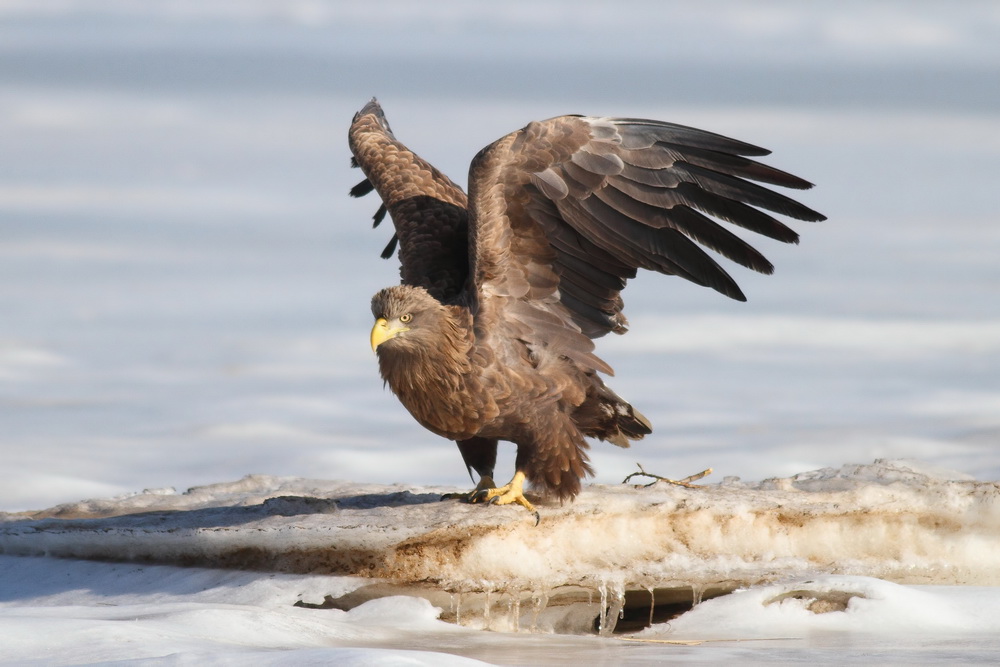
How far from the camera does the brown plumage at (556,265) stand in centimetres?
690

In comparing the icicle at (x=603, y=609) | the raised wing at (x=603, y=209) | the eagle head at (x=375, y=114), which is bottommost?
the icicle at (x=603, y=609)

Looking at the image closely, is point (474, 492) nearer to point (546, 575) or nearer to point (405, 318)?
point (546, 575)

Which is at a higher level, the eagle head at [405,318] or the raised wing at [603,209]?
the raised wing at [603,209]

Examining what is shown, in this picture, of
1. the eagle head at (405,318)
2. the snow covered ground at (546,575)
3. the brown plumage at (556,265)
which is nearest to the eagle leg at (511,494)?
the brown plumage at (556,265)

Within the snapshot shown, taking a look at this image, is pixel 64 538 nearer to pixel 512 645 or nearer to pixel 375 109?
pixel 512 645

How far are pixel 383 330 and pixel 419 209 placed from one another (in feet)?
5.22

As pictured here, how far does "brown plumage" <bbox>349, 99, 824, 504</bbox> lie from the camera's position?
690 centimetres

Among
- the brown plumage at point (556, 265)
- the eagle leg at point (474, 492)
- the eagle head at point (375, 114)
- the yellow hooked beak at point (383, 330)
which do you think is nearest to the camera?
the yellow hooked beak at point (383, 330)

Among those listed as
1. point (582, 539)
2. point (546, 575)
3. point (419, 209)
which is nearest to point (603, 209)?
point (419, 209)

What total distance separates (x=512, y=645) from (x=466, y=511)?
57.9 inches

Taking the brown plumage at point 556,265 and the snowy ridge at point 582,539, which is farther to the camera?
the brown plumage at point 556,265

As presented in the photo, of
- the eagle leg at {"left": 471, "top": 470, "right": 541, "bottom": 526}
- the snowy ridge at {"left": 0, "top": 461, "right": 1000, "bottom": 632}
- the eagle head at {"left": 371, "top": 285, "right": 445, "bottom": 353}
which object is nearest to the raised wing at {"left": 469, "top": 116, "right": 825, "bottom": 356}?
the eagle head at {"left": 371, "top": 285, "right": 445, "bottom": 353}

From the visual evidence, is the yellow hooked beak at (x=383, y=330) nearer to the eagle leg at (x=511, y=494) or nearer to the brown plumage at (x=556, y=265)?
the brown plumage at (x=556, y=265)

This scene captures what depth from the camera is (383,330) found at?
681cm
